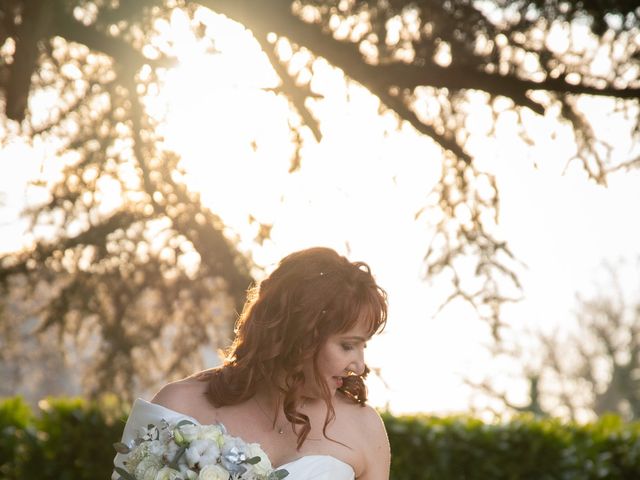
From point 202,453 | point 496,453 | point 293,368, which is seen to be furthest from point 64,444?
point 202,453

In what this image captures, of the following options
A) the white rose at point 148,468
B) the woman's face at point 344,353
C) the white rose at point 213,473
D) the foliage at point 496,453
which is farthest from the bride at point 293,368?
the foliage at point 496,453

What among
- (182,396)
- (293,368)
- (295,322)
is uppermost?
(295,322)

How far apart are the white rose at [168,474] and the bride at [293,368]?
649 millimetres

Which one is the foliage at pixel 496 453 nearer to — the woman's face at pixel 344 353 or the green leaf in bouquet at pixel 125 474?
the woman's face at pixel 344 353

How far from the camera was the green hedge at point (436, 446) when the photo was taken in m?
8.87

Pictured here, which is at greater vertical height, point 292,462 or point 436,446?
point 436,446

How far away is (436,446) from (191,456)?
19.1 ft

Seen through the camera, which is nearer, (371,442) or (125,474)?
(125,474)

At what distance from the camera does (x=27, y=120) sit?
7.17m

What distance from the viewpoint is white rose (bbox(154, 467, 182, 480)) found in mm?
3291

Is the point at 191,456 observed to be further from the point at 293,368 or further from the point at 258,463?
the point at 293,368

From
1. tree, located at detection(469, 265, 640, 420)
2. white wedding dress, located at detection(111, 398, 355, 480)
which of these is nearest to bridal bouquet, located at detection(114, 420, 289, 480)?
white wedding dress, located at detection(111, 398, 355, 480)

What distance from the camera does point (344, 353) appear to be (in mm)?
4016

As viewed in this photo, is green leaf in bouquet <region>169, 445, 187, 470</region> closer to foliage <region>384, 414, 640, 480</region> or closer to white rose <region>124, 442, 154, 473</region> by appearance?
white rose <region>124, 442, 154, 473</region>
